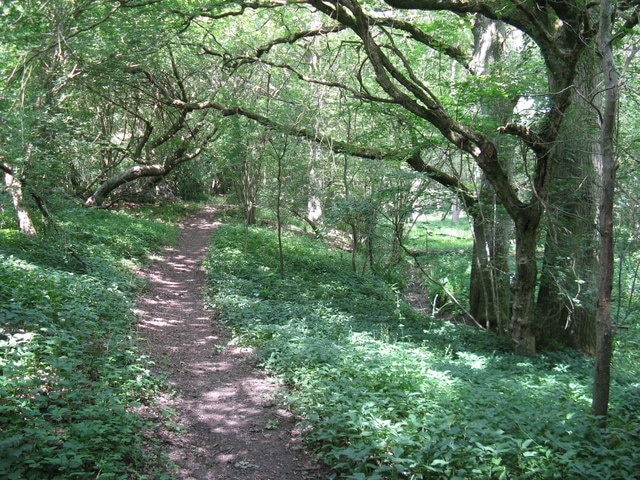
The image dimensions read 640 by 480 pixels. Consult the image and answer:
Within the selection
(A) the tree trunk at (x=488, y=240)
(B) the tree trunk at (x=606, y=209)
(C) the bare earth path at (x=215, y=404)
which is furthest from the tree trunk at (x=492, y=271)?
(C) the bare earth path at (x=215, y=404)

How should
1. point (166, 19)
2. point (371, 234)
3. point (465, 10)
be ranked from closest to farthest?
point (465, 10)
point (166, 19)
point (371, 234)

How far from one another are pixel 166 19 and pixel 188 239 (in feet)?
27.6

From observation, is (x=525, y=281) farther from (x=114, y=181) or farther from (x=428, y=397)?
(x=114, y=181)

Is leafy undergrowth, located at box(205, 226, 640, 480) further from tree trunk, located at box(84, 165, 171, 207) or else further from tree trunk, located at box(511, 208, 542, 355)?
tree trunk, located at box(84, 165, 171, 207)

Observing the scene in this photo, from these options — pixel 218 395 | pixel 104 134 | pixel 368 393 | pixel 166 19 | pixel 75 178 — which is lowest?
pixel 218 395

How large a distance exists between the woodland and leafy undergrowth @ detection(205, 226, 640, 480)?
0.10ft

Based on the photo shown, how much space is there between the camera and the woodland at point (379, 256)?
12.6ft

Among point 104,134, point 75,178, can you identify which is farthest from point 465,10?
point 75,178

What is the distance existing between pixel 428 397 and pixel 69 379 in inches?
136

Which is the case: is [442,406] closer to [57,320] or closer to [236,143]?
[57,320]

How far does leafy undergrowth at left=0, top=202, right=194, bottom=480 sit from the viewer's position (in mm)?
3227

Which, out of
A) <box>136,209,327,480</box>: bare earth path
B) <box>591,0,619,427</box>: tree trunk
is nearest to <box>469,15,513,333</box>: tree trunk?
<box>591,0,619,427</box>: tree trunk

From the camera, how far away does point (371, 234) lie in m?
12.1

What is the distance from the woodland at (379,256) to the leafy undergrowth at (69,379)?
28mm
